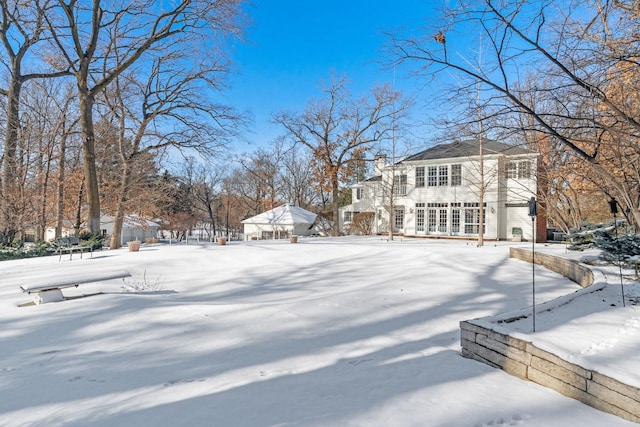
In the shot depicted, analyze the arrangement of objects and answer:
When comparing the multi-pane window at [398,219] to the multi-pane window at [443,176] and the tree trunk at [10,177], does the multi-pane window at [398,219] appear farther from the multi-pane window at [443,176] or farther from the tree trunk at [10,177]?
the tree trunk at [10,177]

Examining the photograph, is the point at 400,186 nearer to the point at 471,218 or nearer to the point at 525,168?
the point at 471,218

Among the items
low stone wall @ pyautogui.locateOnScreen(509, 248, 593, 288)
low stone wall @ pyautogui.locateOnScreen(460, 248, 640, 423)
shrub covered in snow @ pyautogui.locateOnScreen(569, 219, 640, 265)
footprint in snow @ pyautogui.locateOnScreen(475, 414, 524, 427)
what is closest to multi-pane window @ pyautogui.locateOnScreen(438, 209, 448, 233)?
low stone wall @ pyautogui.locateOnScreen(509, 248, 593, 288)

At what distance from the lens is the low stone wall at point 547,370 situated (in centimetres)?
279

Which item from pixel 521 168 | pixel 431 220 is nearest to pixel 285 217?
pixel 431 220

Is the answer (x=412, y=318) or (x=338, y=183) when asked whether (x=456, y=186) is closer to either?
(x=338, y=183)

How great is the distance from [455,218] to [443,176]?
3.05 m

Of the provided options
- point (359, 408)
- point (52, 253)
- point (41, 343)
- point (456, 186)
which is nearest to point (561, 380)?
point (359, 408)

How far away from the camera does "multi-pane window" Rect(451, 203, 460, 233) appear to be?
25.3m

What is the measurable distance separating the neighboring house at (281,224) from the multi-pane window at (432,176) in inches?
419

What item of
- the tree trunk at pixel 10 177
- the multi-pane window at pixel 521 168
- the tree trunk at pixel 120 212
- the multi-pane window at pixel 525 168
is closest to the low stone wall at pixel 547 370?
the multi-pane window at pixel 525 168

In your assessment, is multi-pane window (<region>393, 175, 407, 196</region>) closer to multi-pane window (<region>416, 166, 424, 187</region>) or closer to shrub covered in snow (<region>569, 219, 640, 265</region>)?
multi-pane window (<region>416, 166, 424, 187</region>)

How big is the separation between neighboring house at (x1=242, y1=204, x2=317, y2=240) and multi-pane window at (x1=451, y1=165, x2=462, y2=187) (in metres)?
12.2

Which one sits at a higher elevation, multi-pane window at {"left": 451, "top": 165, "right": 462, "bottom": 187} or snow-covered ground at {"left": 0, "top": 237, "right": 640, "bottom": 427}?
multi-pane window at {"left": 451, "top": 165, "right": 462, "bottom": 187}

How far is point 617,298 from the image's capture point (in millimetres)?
5684
